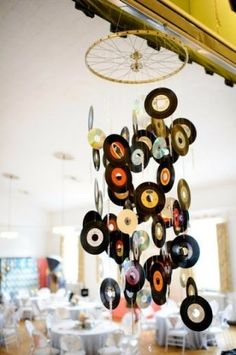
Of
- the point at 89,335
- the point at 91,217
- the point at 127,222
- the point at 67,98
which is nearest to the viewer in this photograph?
the point at 127,222

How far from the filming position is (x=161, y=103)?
3428 millimetres

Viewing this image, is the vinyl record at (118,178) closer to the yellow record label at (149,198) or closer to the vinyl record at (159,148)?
the yellow record label at (149,198)

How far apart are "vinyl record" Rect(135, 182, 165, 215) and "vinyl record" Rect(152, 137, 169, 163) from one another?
0.32 meters

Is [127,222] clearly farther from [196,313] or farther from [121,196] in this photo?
[196,313]

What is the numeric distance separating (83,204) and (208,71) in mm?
9768

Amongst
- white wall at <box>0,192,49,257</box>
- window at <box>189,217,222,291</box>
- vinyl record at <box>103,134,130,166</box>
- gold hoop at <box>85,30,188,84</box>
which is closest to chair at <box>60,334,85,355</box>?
vinyl record at <box>103,134,130,166</box>

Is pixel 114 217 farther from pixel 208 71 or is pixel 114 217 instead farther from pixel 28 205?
pixel 28 205

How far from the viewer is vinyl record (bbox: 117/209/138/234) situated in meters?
3.23

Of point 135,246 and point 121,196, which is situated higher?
point 121,196

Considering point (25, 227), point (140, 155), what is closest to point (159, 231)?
point (140, 155)

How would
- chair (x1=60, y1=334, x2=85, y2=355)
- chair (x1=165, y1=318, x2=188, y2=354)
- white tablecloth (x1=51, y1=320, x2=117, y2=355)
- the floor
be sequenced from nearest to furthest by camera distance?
chair (x1=60, y1=334, x2=85, y2=355), white tablecloth (x1=51, y1=320, x2=117, y2=355), the floor, chair (x1=165, y1=318, x2=188, y2=354)

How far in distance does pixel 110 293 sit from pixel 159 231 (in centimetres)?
73

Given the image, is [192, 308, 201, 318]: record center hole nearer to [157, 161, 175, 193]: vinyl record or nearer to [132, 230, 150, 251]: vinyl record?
[132, 230, 150, 251]: vinyl record

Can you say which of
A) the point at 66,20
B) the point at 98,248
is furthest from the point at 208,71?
the point at 98,248
